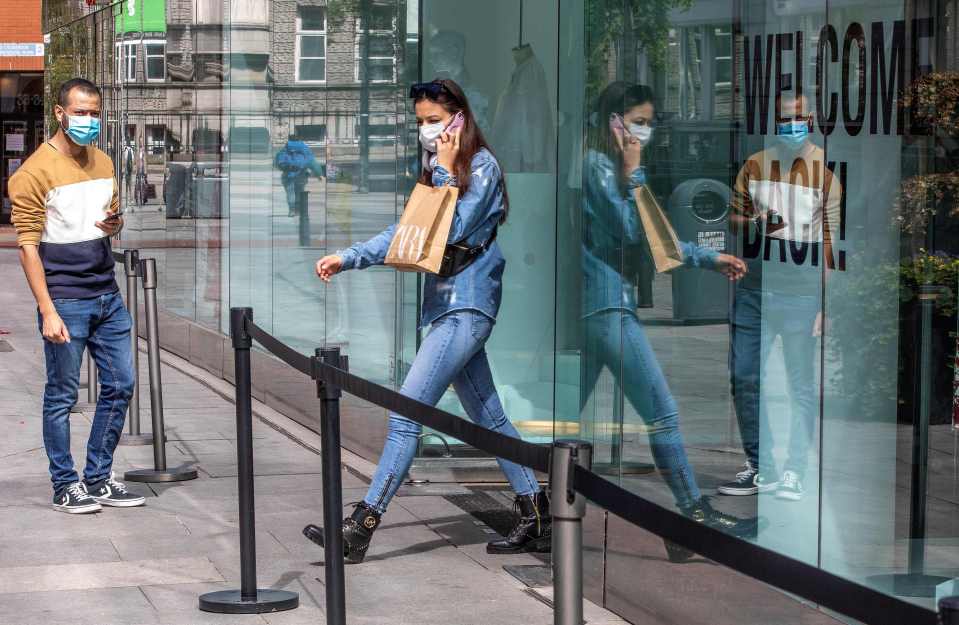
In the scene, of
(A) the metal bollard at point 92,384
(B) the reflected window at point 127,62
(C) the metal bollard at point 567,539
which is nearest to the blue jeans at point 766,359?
(C) the metal bollard at point 567,539

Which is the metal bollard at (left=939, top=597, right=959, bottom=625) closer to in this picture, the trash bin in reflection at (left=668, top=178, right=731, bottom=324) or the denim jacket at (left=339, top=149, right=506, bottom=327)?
the trash bin in reflection at (left=668, top=178, right=731, bottom=324)

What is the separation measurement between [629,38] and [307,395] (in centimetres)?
477

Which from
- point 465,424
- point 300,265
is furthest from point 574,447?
point 300,265

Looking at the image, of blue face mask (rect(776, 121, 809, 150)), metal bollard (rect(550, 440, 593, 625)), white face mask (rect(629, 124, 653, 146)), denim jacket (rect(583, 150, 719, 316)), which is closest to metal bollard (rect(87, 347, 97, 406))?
denim jacket (rect(583, 150, 719, 316))

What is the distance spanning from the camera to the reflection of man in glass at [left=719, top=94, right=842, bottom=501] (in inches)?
173

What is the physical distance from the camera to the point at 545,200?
27.2 ft

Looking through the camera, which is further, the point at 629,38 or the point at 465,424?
the point at 629,38

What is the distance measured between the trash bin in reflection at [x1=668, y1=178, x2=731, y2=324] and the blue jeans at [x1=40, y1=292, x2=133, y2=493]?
3.01 metres

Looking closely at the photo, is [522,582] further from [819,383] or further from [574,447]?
[574,447]

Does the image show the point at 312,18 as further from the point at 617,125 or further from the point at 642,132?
the point at 642,132

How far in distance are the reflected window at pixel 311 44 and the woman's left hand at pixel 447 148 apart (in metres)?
3.75

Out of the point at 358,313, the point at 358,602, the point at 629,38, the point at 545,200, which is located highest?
the point at 629,38

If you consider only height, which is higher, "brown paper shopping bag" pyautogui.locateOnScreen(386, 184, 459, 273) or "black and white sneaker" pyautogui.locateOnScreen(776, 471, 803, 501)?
"brown paper shopping bag" pyautogui.locateOnScreen(386, 184, 459, 273)

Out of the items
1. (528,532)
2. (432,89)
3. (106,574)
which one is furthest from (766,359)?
(106,574)
